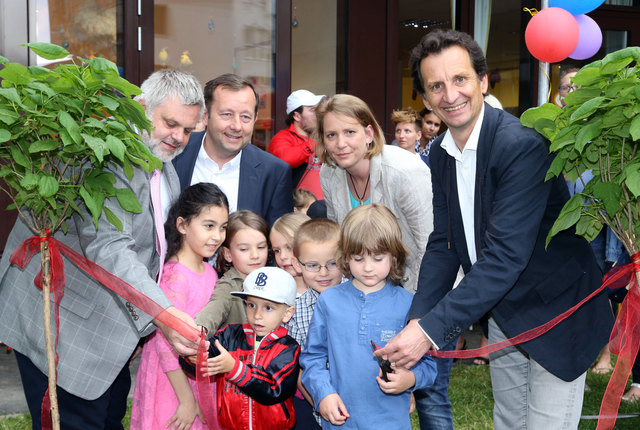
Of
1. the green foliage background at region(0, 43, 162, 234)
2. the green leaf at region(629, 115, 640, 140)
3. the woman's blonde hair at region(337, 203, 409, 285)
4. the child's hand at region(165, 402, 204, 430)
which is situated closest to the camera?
the green leaf at region(629, 115, 640, 140)

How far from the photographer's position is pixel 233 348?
118 inches

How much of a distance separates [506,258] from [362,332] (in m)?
0.69

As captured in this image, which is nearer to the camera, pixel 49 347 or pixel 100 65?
pixel 100 65

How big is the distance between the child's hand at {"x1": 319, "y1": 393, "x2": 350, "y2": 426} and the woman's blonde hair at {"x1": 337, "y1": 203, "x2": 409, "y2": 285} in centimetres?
56

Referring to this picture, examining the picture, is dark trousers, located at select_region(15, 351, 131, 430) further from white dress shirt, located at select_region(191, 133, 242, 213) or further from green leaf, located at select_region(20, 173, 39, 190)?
white dress shirt, located at select_region(191, 133, 242, 213)

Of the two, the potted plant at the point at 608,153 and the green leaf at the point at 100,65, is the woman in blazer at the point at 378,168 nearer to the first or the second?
the potted plant at the point at 608,153

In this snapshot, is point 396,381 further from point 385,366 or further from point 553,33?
point 553,33

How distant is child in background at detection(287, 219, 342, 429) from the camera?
3227 mm

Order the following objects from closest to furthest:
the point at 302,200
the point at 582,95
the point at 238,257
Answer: the point at 582,95, the point at 238,257, the point at 302,200

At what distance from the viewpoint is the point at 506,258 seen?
2471 mm

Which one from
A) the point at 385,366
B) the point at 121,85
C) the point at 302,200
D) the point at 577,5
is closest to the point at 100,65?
the point at 121,85

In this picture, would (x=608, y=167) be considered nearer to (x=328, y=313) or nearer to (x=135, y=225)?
(x=328, y=313)

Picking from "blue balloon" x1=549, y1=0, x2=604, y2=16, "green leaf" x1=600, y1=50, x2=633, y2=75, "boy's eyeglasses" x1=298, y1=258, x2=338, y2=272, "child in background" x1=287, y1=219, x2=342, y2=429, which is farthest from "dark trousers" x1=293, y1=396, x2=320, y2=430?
"blue balloon" x1=549, y1=0, x2=604, y2=16

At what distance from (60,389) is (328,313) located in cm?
109
